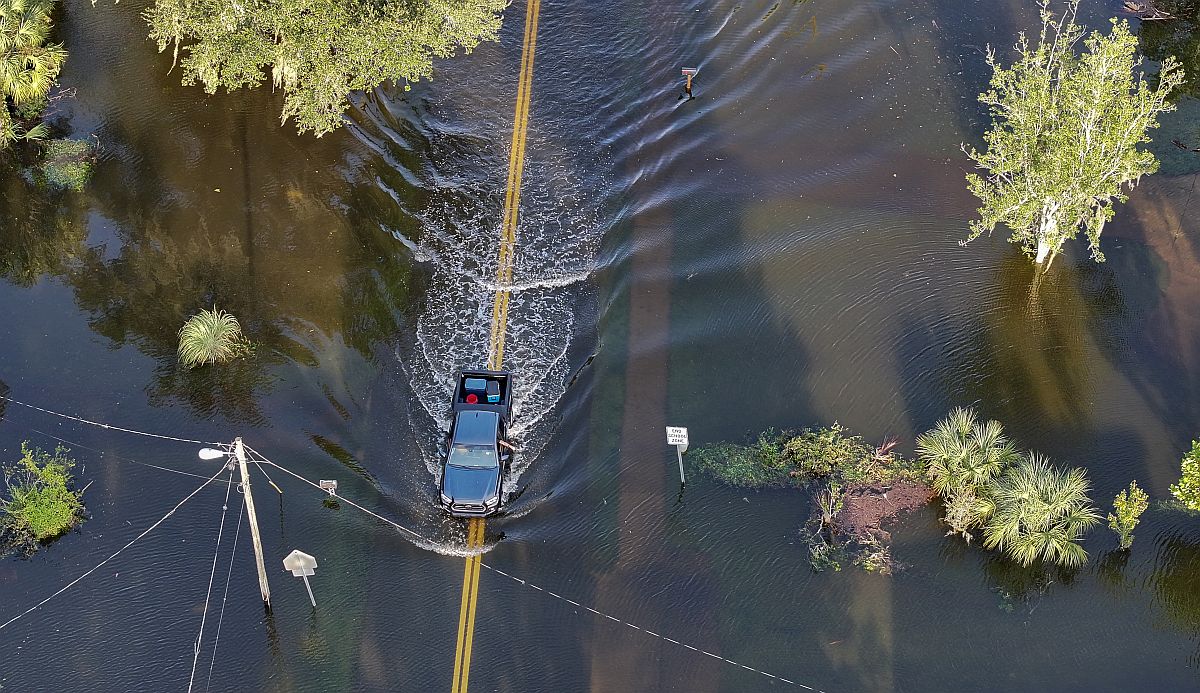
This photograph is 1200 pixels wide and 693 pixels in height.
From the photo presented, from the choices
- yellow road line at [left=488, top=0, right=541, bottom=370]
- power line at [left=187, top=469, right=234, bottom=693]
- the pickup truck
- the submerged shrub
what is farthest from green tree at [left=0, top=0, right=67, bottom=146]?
the submerged shrub

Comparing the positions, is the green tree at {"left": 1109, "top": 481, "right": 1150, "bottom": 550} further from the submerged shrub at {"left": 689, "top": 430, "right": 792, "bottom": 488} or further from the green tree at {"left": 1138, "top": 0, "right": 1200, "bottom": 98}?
the green tree at {"left": 1138, "top": 0, "right": 1200, "bottom": 98}

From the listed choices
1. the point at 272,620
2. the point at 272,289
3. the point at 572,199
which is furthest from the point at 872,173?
the point at 272,620


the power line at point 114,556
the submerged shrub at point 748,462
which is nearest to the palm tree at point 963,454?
the submerged shrub at point 748,462

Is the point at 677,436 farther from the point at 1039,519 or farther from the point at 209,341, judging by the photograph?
the point at 209,341

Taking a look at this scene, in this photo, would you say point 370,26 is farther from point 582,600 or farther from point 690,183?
point 582,600

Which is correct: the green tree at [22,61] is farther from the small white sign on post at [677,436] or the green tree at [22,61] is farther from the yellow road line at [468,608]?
the small white sign on post at [677,436]
